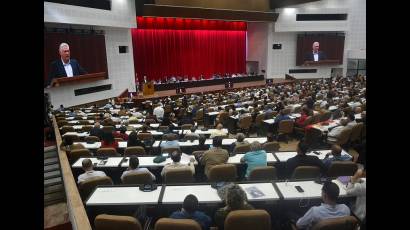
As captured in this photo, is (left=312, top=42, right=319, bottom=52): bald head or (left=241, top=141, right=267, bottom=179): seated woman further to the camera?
(left=312, top=42, right=319, bottom=52): bald head

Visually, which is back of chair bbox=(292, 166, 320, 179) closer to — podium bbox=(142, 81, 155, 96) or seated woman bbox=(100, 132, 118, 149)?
seated woman bbox=(100, 132, 118, 149)

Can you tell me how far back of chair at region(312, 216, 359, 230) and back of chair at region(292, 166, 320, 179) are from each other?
4.45 ft

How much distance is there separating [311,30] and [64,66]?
17897 millimetres

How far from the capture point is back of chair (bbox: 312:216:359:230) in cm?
295

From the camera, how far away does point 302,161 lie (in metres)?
4.78

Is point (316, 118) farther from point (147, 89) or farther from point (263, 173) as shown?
point (147, 89)

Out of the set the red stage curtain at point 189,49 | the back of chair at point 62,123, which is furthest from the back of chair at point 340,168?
the red stage curtain at point 189,49

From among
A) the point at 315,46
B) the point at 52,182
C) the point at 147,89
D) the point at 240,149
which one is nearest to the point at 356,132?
the point at 240,149

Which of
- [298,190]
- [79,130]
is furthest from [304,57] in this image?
[298,190]

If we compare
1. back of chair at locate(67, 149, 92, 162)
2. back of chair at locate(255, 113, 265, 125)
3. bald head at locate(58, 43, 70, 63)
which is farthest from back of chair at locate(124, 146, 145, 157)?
bald head at locate(58, 43, 70, 63)

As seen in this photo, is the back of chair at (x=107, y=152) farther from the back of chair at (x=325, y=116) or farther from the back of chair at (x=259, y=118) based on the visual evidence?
the back of chair at (x=325, y=116)

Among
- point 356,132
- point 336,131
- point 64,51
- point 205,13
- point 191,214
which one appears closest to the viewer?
point 191,214

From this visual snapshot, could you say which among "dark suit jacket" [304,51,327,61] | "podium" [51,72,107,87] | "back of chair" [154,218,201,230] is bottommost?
"back of chair" [154,218,201,230]

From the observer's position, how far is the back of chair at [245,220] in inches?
118
